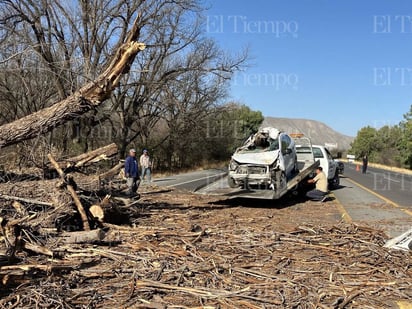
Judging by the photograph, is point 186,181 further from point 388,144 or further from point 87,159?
point 388,144

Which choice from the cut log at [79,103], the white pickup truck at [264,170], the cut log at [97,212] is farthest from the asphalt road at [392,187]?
the cut log at [79,103]

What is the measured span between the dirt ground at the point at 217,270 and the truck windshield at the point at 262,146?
434 centimetres

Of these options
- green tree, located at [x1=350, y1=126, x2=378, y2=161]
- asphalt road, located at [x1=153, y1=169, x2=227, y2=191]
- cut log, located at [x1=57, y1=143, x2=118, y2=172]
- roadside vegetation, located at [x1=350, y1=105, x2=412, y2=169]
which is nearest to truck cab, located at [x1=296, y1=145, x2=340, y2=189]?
asphalt road, located at [x1=153, y1=169, x2=227, y2=191]

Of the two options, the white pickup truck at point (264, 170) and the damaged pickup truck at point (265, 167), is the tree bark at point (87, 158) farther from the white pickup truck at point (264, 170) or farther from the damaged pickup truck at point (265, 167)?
the damaged pickup truck at point (265, 167)

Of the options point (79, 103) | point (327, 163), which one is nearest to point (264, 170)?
point (79, 103)

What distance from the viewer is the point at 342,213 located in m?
12.6

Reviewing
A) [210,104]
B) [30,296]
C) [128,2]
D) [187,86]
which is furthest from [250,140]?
[210,104]

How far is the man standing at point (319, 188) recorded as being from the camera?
15.8m

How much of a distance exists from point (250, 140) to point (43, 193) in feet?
24.4

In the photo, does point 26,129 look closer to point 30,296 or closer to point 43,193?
point 43,193

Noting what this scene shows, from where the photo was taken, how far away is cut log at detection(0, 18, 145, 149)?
8.43 meters

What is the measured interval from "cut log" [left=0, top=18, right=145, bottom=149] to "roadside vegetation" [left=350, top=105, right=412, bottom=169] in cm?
6429

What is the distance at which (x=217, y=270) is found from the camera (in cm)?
619

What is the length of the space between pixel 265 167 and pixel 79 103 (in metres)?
6.27
